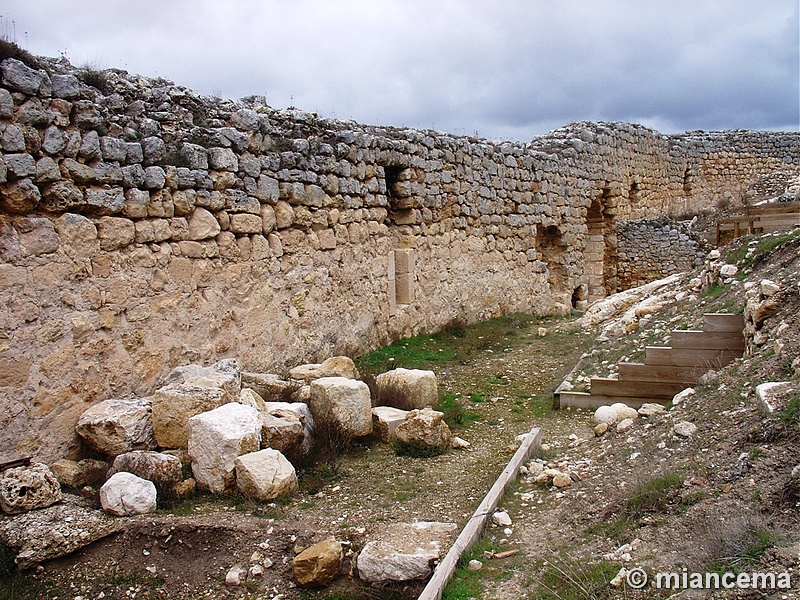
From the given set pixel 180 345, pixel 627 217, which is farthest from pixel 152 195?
pixel 627 217

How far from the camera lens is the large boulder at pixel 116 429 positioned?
17.3 feet

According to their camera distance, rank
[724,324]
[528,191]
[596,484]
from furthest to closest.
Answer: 1. [528,191]
2. [724,324]
3. [596,484]

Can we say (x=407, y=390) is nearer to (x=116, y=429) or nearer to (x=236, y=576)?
(x=116, y=429)

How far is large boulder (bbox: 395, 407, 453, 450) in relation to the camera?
6.15m

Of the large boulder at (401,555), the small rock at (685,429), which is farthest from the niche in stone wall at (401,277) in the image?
the large boulder at (401,555)

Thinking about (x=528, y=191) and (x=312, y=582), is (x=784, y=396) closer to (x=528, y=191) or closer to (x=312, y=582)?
(x=312, y=582)

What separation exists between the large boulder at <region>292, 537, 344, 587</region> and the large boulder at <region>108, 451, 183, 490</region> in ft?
4.24

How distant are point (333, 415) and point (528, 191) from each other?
884 cm

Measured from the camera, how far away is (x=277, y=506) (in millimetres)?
4883

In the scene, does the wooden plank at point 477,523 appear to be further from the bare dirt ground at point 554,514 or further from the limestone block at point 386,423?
the limestone block at point 386,423

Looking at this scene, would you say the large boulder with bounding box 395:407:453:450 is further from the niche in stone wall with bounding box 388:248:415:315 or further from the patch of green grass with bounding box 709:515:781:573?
the niche in stone wall with bounding box 388:248:415:315

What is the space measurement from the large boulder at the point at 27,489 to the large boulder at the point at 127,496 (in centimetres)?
35

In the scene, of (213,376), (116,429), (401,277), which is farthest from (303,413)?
(401,277)

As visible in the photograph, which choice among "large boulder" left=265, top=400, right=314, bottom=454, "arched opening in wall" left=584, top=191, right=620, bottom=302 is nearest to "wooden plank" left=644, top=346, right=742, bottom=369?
"large boulder" left=265, top=400, right=314, bottom=454
